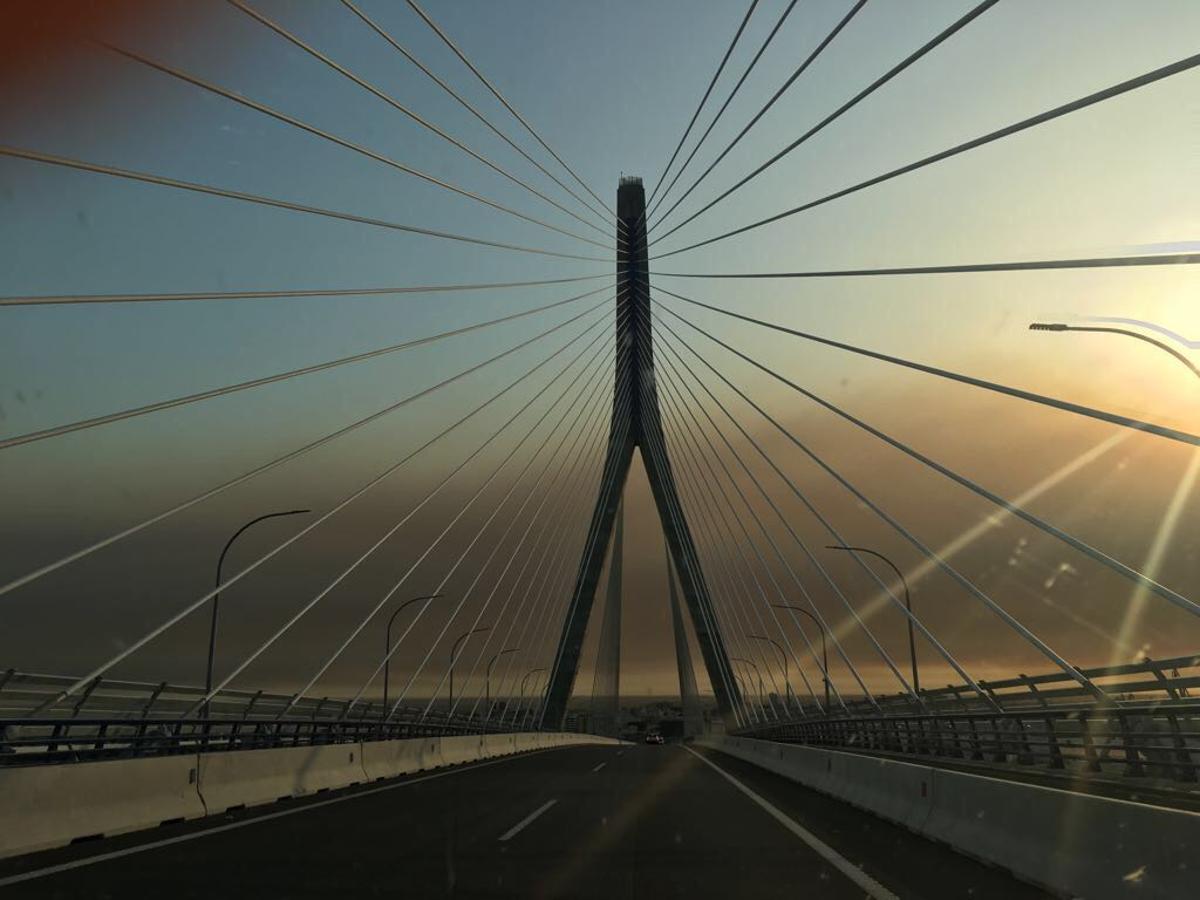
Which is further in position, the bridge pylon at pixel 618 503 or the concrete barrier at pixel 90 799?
the bridge pylon at pixel 618 503

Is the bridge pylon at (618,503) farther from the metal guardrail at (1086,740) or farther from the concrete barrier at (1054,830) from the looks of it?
the concrete barrier at (1054,830)

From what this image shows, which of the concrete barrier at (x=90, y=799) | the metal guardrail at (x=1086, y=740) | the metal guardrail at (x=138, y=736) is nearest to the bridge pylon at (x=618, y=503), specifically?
the metal guardrail at (x=138, y=736)

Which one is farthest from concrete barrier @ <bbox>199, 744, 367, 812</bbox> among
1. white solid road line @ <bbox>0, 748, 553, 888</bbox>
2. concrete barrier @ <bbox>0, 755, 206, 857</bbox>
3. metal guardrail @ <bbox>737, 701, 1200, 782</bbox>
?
metal guardrail @ <bbox>737, 701, 1200, 782</bbox>

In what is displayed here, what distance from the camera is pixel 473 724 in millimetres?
44719

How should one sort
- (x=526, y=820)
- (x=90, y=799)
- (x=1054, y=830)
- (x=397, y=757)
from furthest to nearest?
(x=397, y=757), (x=526, y=820), (x=90, y=799), (x=1054, y=830)

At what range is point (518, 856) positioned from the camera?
965cm

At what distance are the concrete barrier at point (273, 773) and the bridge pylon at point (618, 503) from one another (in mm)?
20406

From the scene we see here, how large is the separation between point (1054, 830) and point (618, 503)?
3533 cm

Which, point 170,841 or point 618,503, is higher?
point 618,503

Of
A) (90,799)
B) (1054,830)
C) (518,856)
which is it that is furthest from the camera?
(90,799)

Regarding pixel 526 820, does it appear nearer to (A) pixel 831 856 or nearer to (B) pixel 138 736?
(A) pixel 831 856

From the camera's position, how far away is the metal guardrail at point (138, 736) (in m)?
13.8

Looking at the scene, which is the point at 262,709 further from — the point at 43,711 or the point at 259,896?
the point at 259,896

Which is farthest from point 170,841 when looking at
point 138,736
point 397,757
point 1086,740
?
point 1086,740
